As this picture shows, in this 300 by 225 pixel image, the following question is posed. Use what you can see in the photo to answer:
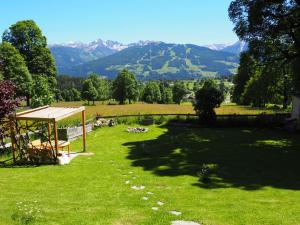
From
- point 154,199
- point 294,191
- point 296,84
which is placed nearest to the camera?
point 154,199

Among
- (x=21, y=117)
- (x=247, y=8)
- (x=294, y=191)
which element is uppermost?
(x=247, y=8)

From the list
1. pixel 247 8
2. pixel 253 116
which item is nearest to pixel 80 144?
pixel 247 8

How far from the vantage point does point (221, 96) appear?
4141 centimetres

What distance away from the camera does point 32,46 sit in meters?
62.7

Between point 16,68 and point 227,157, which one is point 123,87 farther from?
point 227,157

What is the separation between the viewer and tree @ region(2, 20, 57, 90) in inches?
2406

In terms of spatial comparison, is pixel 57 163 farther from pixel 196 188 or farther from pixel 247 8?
pixel 247 8

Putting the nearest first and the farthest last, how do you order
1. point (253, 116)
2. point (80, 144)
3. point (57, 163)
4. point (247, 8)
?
point (57, 163) → point (80, 144) → point (247, 8) → point (253, 116)

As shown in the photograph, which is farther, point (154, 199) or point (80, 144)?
point (80, 144)

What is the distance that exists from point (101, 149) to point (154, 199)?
14.0 metres

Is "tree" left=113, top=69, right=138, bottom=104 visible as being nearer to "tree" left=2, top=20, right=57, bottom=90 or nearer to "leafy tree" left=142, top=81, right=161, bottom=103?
"leafy tree" left=142, top=81, right=161, bottom=103

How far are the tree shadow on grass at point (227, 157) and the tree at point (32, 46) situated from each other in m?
33.0

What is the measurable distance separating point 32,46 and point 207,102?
34.3m

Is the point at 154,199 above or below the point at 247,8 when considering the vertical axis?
below
